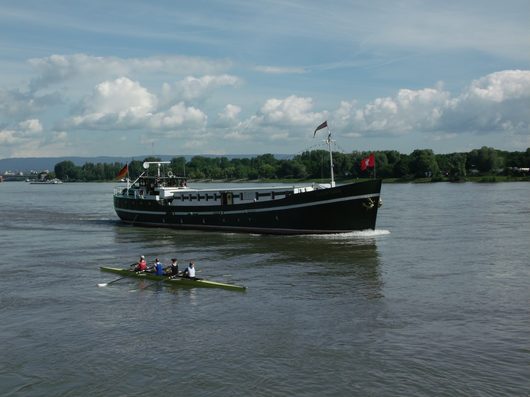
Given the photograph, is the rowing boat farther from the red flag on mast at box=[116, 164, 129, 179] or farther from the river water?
the red flag on mast at box=[116, 164, 129, 179]

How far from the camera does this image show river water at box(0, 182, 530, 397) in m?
20.6

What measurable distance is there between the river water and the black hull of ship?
15.2ft

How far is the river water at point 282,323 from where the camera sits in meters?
20.6

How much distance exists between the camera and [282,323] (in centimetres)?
2691

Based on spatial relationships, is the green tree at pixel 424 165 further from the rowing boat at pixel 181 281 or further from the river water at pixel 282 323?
the rowing boat at pixel 181 281

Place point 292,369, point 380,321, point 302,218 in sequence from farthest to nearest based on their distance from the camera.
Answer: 1. point 302,218
2. point 380,321
3. point 292,369

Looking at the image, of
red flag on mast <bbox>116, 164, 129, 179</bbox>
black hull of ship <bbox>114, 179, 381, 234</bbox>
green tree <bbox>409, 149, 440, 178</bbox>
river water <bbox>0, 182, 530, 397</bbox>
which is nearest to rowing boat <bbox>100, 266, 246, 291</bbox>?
river water <bbox>0, 182, 530, 397</bbox>

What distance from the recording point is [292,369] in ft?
70.1

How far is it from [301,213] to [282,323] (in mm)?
29925

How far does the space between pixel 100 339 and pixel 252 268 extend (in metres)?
17.1

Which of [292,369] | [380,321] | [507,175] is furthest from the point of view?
[507,175]

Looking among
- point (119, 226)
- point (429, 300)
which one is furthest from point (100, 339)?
point (119, 226)

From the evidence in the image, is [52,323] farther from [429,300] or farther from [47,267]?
[429,300]

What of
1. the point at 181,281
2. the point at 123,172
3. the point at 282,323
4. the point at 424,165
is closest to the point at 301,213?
the point at 181,281
